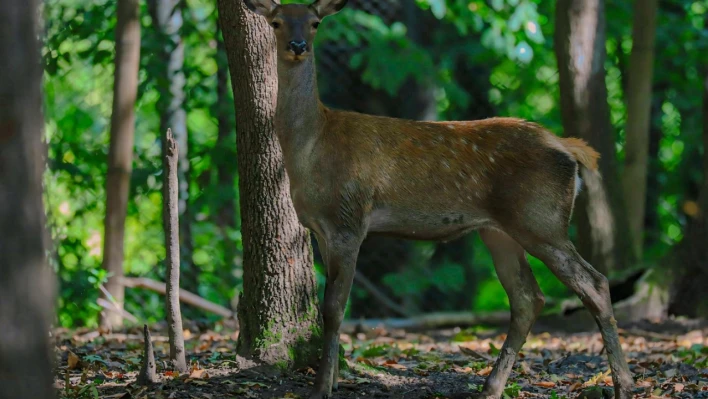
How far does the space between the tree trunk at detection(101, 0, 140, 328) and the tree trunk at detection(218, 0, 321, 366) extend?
2905 mm

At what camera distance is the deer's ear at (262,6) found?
5863mm

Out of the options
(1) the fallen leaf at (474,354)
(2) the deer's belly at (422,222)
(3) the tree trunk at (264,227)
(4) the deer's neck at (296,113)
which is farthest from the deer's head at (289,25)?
(1) the fallen leaf at (474,354)

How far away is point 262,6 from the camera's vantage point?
5.93m

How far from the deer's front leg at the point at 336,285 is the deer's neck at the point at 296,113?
552 mm

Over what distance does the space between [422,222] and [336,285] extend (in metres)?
0.74

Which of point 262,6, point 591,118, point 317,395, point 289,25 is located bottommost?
point 317,395

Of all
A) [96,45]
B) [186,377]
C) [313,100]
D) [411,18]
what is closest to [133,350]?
[186,377]

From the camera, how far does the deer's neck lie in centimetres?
595

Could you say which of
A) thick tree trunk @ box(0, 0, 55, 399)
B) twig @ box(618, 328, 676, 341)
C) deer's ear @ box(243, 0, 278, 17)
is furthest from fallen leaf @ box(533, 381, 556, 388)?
thick tree trunk @ box(0, 0, 55, 399)

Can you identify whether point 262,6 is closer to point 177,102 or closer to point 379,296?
point 177,102

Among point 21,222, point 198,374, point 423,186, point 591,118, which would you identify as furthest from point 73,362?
point 591,118

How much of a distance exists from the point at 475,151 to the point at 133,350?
10.2 feet

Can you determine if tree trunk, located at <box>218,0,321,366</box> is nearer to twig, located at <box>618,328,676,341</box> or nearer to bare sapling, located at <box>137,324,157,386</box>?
bare sapling, located at <box>137,324,157,386</box>

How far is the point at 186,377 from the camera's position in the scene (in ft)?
18.7
